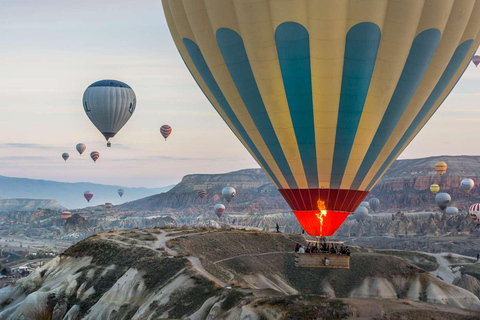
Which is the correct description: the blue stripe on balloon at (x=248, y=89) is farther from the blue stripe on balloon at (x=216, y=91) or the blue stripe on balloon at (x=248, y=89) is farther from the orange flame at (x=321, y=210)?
the orange flame at (x=321, y=210)

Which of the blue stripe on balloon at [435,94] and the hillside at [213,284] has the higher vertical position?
the blue stripe on balloon at [435,94]

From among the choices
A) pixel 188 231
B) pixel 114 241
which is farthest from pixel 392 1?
pixel 188 231

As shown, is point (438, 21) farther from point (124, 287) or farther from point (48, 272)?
point (48, 272)

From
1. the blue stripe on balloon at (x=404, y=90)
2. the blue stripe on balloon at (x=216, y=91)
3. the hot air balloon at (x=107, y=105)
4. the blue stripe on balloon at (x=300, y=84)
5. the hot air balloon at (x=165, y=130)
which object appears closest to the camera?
the blue stripe on balloon at (x=300, y=84)

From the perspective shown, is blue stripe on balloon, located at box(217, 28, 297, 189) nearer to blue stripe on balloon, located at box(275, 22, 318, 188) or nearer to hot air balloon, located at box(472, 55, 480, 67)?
blue stripe on balloon, located at box(275, 22, 318, 188)

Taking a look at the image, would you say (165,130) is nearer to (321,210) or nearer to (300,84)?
(321,210)

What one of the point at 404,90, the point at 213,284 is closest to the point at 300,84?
the point at 404,90

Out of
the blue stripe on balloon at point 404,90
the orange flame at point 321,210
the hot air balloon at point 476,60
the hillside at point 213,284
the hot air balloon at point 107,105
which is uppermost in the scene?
the hot air balloon at point 476,60

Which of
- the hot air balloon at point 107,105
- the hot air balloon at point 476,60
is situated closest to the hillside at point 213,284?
the hot air balloon at point 107,105
